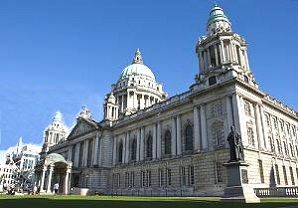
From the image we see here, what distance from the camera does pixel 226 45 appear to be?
46500 mm

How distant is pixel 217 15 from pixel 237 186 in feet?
120

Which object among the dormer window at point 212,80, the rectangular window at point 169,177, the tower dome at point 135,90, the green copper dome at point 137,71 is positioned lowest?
the rectangular window at point 169,177

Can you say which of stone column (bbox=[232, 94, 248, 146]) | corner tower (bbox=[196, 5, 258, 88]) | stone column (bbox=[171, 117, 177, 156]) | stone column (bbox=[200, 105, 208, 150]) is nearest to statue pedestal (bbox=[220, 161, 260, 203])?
stone column (bbox=[232, 94, 248, 146])

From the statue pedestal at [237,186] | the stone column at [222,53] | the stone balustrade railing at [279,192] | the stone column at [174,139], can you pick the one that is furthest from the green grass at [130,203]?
the stone column at [222,53]

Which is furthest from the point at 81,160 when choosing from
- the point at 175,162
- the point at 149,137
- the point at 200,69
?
the point at 200,69

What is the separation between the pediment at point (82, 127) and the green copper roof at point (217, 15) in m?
32.0

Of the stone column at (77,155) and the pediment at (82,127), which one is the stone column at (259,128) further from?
the stone column at (77,155)

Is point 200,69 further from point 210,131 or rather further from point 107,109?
point 107,109

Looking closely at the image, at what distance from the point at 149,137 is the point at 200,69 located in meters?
15.4

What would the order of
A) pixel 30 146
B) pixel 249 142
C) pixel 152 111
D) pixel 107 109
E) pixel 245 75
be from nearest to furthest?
pixel 249 142, pixel 245 75, pixel 152 111, pixel 107 109, pixel 30 146

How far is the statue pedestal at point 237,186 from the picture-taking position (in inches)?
881

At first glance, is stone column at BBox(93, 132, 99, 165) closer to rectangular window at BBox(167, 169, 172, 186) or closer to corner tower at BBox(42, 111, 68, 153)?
rectangular window at BBox(167, 169, 172, 186)

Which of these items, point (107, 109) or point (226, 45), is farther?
point (107, 109)

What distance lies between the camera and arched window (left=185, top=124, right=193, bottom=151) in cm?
4550
